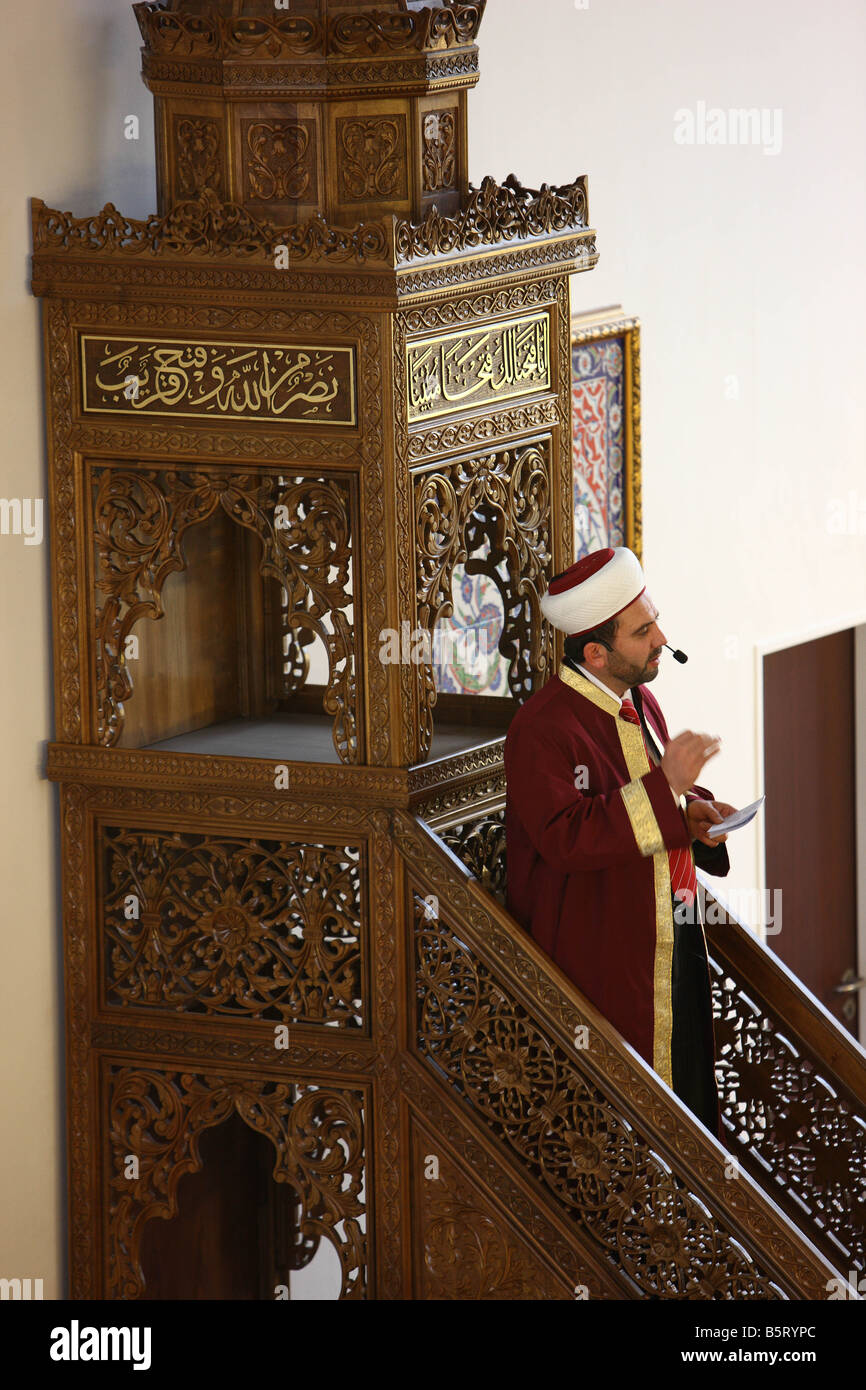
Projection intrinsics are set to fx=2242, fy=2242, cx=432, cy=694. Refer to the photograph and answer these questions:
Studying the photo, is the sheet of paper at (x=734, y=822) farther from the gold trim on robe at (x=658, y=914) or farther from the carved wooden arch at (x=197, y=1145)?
the carved wooden arch at (x=197, y=1145)

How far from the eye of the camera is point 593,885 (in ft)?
12.2

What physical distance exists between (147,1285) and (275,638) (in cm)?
123

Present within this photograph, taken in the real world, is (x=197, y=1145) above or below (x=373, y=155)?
below

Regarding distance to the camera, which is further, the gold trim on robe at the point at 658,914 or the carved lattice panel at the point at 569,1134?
the gold trim on robe at the point at 658,914

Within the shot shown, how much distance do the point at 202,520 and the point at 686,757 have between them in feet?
3.25

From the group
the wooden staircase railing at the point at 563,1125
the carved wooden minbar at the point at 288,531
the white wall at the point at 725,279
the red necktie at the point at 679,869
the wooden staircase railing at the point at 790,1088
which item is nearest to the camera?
the wooden staircase railing at the point at 563,1125

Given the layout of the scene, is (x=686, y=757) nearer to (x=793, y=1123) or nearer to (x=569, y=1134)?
(x=569, y=1134)

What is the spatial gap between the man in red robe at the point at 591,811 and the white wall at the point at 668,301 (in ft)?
2.86

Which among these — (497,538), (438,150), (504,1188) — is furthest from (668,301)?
(504,1188)

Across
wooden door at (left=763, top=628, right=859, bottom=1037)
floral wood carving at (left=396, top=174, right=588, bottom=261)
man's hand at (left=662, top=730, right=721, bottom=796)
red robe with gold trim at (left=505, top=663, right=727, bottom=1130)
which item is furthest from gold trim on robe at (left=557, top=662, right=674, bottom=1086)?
wooden door at (left=763, top=628, right=859, bottom=1037)

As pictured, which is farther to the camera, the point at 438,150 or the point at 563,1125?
the point at 438,150

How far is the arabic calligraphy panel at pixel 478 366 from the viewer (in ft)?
11.8

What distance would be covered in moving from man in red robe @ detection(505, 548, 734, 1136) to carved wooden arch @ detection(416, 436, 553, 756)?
0.58 feet

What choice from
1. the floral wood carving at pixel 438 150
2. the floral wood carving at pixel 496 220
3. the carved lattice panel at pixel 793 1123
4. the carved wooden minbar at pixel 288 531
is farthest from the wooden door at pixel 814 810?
the floral wood carving at pixel 438 150
